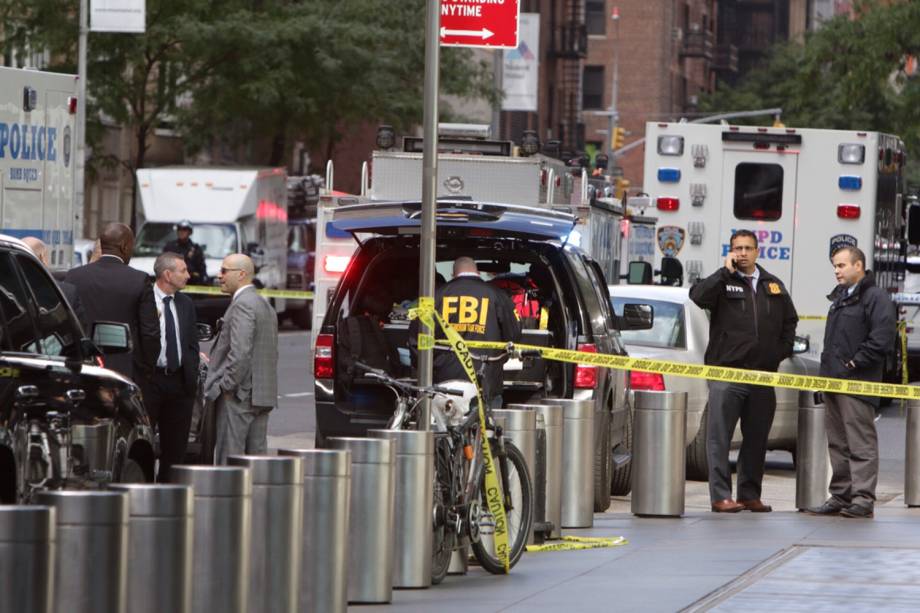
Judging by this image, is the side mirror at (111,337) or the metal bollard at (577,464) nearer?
the side mirror at (111,337)

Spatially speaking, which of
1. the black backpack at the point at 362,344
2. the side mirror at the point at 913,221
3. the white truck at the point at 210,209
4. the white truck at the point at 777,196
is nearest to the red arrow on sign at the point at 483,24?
the black backpack at the point at 362,344

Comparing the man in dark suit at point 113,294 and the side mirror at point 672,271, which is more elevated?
the side mirror at point 672,271

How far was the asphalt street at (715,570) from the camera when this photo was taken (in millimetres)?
9273

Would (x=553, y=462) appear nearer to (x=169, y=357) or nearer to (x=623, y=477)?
(x=169, y=357)

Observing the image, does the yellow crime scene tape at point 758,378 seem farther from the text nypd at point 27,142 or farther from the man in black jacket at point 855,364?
the text nypd at point 27,142

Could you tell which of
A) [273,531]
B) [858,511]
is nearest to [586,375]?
[858,511]

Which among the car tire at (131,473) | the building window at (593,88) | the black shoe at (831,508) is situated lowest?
the black shoe at (831,508)

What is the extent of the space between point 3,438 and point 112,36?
3618cm

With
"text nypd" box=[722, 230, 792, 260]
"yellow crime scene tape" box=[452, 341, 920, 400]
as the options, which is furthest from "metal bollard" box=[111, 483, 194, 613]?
"text nypd" box=[722, 230, 792, 260]

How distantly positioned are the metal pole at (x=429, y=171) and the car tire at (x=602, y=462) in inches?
104

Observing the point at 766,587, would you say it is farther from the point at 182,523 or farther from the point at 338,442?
the point at 182,523

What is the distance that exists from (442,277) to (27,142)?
6.55 metres

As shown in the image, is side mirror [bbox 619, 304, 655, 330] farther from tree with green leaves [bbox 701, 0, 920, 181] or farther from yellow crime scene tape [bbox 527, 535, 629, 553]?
tree with green leaves [bbox 701, 0, 920, 181]

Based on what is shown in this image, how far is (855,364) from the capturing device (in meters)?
13.1
